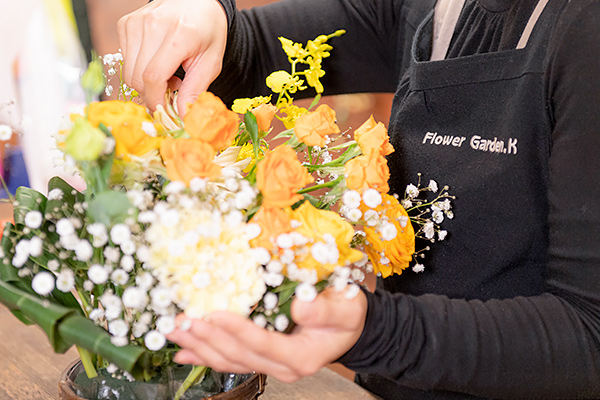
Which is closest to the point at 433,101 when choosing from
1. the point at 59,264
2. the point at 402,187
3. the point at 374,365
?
the point at 402,187

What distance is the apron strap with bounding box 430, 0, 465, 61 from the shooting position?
2.48ft

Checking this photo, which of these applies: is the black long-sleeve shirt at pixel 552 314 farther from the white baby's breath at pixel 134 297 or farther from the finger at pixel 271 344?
the white baby's breath at pixel 134 297

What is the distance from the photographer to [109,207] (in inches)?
15.4

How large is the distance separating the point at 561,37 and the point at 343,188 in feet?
0.89

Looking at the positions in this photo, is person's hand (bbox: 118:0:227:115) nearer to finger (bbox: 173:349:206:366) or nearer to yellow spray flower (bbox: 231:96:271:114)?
yellow spray flower (bbox: 231:96:271:114)

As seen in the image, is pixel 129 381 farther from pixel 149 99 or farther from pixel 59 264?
pixel 149 99

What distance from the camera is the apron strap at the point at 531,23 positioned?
608 mm

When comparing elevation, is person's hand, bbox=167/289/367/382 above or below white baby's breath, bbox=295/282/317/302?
below

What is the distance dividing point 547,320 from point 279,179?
305mm

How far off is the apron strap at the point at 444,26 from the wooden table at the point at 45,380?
0.48 m

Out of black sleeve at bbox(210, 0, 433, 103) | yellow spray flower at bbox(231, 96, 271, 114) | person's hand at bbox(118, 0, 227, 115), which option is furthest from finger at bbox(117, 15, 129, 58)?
black sleeve at bbox(210, 0, 433, 103)

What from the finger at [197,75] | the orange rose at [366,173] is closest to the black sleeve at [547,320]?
the orange rose at [366,173]

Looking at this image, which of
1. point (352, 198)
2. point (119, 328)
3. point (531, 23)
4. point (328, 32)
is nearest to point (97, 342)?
point (119, 328)

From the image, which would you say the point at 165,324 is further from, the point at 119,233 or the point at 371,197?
the point at 371,197
